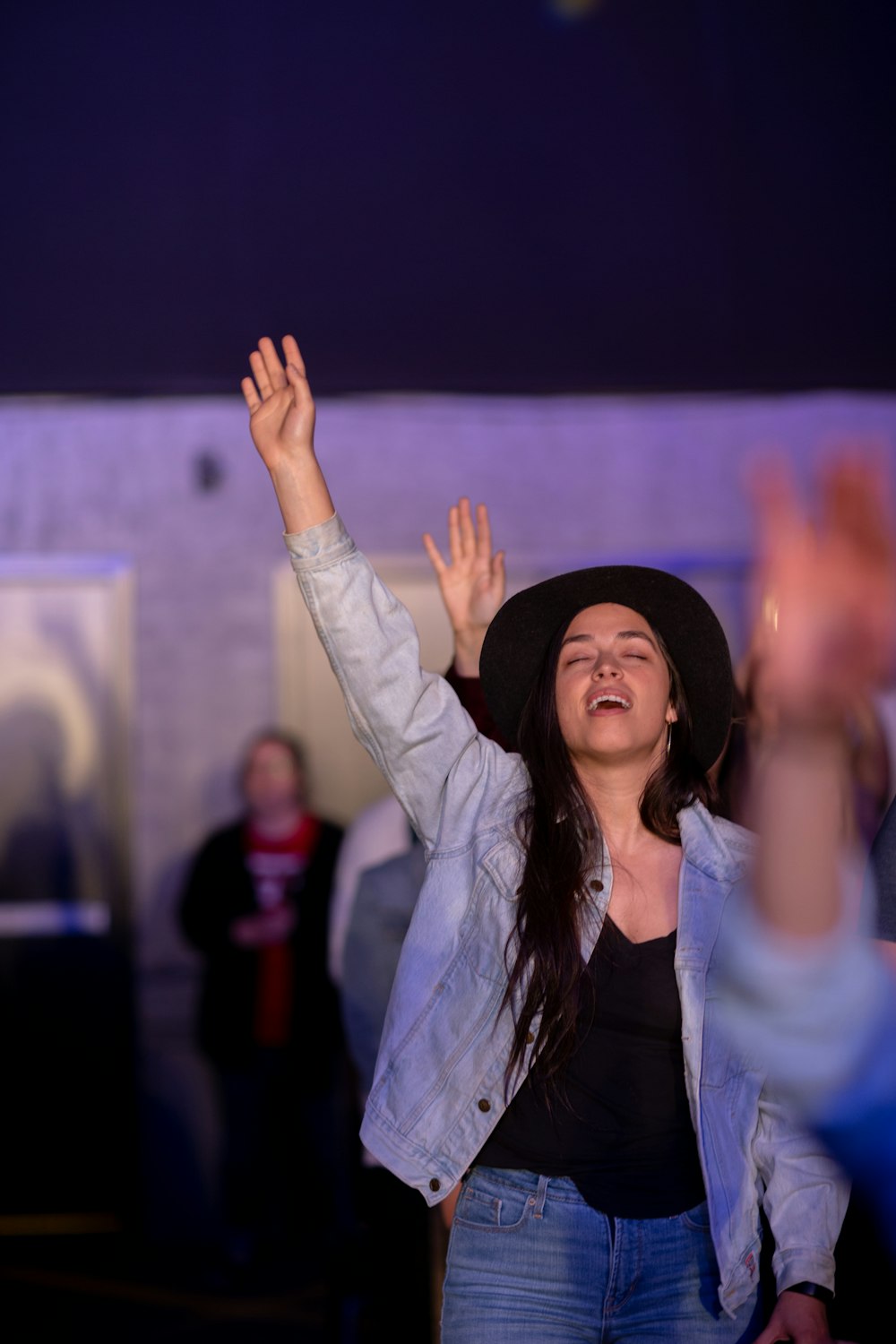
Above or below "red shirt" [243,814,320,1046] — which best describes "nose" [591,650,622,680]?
above

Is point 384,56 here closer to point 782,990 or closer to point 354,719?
point 354,719

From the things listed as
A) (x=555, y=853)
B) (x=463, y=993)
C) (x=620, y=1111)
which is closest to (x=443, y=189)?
(x=555, y=853)

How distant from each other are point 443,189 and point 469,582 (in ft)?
2.69

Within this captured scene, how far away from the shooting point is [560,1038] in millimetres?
1918

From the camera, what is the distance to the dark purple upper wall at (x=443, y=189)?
274cm

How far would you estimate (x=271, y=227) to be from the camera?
2.87 meters

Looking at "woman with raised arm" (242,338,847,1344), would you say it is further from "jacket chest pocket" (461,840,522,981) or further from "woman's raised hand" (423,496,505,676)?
"woman's raised hand" (423,496,505,676)

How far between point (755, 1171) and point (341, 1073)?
133 inches

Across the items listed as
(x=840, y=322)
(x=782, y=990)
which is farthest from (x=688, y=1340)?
(x=840, y=322)

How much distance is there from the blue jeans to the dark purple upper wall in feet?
5.94

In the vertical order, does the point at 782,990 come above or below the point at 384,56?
below

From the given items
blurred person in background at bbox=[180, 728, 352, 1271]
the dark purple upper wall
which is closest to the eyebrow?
the dark purple upper wall

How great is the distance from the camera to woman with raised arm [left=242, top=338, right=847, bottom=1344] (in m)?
1.90

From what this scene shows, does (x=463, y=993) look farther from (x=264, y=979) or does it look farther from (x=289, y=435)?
(x=264, y=979)
